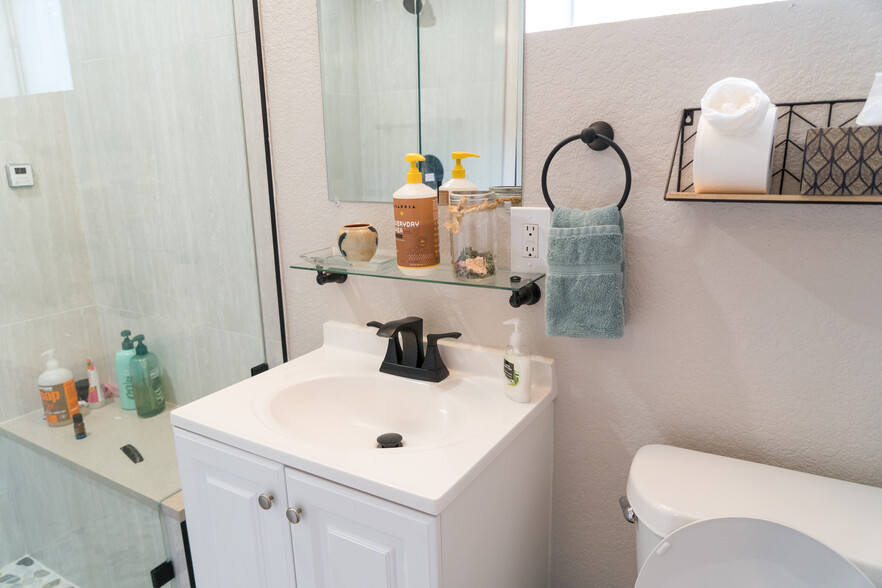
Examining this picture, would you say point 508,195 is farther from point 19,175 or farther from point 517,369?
point 19,175

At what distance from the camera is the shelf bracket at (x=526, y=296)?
1151 mm

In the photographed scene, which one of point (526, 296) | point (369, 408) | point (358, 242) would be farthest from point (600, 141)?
point (369, 408)

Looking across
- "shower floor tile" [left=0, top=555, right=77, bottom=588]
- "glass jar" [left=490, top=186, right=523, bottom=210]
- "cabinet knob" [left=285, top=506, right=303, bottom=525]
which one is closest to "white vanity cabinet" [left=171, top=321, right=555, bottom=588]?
"cabinet knob" [left=285, top=506, right=303, bottom=525]

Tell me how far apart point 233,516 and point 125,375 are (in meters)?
0.77

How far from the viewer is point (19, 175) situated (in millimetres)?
1397

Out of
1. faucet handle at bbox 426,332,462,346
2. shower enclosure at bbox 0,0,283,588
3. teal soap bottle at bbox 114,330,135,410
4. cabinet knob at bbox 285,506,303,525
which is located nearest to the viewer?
cabinet knob at bbox 285,506,303,525

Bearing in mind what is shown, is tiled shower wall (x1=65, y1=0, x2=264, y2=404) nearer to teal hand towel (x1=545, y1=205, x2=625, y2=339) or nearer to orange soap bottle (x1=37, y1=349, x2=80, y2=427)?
orange soap bottle (x1=37, y1=349, x2=80, y2=427)

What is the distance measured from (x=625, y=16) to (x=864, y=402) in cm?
84

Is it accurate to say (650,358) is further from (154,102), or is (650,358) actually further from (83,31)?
(83,31)

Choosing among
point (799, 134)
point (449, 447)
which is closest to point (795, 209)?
point (799, 134)

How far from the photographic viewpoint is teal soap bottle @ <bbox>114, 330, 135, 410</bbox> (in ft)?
5.46

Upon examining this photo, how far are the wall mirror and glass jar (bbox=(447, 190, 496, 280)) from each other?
0.08 metres

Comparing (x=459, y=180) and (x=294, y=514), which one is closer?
(x=294, y=514)

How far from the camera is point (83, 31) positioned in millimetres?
1475
